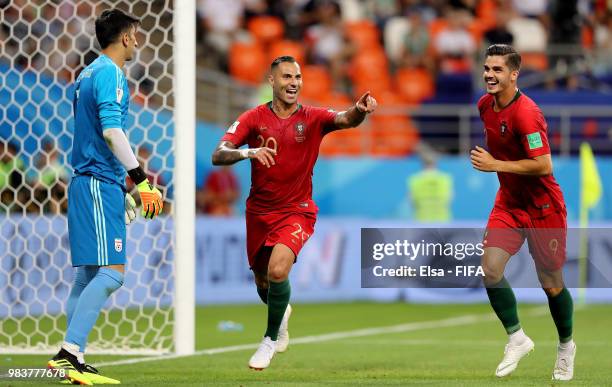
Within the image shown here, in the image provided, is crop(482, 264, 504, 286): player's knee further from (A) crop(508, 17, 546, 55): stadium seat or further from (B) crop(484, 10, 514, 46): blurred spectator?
(A) crop(508, 17, 546, 55): stadium seat

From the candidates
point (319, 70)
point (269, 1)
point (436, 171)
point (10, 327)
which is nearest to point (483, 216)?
point (436, 171)

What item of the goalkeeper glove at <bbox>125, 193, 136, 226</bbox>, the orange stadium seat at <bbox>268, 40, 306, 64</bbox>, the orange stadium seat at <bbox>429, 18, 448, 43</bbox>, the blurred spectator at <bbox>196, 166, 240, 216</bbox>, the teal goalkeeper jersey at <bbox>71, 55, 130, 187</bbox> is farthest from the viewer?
the orange stadium seat at <bbox>429, 18, 448, 43</bbox>

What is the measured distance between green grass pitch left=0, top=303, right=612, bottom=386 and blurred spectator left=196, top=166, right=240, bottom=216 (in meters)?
2.78

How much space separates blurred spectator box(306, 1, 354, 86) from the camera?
76.5 ft

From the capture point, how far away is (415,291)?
756 inches

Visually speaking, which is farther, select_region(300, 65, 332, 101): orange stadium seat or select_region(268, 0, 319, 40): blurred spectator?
select_region(268, 0, 319, 40): blurred spectator

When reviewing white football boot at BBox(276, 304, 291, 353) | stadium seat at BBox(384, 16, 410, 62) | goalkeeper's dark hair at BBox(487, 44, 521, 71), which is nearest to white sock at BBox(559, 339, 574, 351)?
goalkeeper's dark hair at BBox(487, 44, 521, 71)

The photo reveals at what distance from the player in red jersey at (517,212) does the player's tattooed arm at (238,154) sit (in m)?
1.55

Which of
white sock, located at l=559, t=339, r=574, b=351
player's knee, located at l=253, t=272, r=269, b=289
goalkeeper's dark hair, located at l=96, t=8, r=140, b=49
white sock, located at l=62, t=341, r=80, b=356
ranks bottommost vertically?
white sock, located at l=559, t=339, r=574, b=351

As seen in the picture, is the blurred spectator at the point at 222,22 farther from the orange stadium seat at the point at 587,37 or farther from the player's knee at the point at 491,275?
the player's knee at the point at 491,275

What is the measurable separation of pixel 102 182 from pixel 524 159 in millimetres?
2850

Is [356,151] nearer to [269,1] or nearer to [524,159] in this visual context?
[269,1]

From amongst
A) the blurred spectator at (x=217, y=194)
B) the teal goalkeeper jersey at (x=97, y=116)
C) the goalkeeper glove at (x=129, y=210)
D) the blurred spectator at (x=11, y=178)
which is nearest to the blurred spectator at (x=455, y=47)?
the blurred spectator at (x=217, y=194)

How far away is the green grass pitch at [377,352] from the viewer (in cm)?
864
